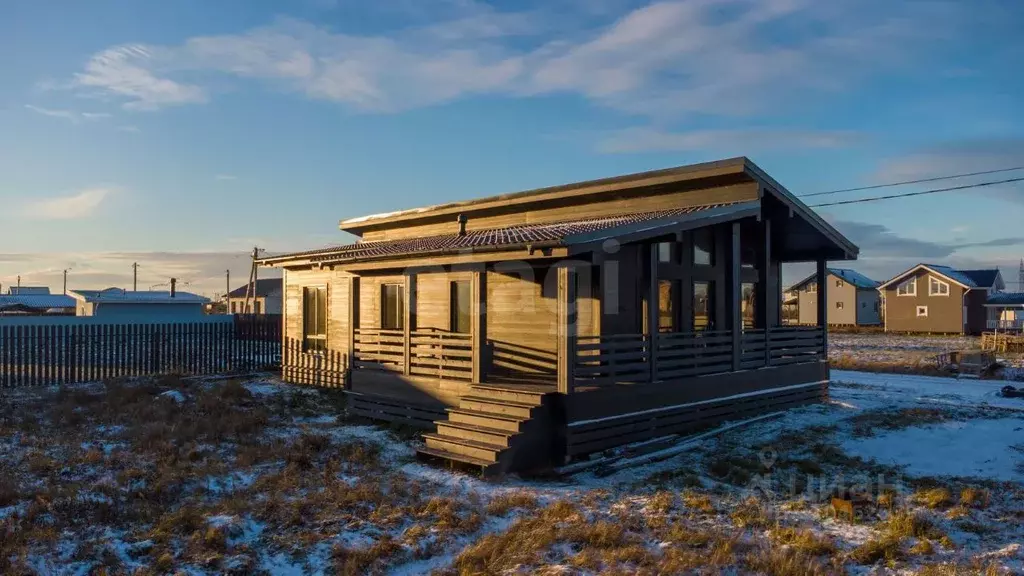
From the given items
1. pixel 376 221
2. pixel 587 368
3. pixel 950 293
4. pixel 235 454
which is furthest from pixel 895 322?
pixel 235 454

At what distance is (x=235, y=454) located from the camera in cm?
1040

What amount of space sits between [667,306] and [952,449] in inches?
205

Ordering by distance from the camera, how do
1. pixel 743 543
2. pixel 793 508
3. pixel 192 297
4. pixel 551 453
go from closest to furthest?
pixel 743 543, pixel 793 508, pixel 551 453, pixel 192 297

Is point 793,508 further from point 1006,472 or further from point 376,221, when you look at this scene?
point 376,221

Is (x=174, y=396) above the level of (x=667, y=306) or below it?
below

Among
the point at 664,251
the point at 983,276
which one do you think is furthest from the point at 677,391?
the point at 983,276

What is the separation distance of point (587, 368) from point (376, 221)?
1221 cm

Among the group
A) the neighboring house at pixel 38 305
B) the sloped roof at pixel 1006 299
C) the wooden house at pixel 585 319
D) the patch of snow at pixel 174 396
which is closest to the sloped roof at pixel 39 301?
the neighboring house at pixel 38 305

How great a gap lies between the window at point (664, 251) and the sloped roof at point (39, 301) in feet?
175

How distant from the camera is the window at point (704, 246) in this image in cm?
1434

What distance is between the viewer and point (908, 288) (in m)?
52.2

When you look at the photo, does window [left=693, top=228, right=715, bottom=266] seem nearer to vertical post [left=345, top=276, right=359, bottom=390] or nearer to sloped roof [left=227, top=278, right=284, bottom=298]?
vertical post [left=345, top=276, right=359, bottom=390]

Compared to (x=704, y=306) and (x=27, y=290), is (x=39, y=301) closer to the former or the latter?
(x=27, y=290)

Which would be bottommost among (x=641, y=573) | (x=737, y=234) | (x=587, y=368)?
(x=641, y=573)
